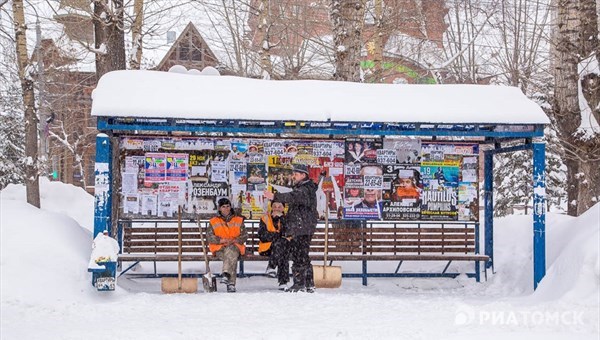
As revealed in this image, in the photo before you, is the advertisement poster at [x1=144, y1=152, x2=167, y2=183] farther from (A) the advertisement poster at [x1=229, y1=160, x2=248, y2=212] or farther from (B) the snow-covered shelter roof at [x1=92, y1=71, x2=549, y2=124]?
(B) the snow-covered shelter roof at [x1=92, y1=71, x2=549, y2=124]

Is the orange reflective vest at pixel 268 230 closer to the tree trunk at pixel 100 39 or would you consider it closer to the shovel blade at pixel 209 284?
the shovel blade at pixel 209 284

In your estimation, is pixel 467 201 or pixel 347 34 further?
pixel 347 34

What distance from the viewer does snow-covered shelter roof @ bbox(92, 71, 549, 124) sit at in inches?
352

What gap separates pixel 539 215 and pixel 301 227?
3.27m

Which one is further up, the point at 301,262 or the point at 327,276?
the point at 301,262

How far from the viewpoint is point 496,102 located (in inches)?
384

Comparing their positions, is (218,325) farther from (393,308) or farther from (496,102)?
(496,102)

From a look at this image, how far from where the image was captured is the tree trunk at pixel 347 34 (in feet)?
42.8

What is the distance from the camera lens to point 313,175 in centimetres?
1072

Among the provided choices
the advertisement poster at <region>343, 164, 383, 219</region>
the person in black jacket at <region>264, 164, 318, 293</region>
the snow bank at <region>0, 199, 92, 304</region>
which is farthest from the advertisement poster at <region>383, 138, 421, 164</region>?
the snow bank at <region>0, 199, 92, 304</region>

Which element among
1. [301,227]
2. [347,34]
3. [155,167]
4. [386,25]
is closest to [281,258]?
[301,227]

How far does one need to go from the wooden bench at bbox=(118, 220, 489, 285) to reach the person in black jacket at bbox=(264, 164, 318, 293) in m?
0.78

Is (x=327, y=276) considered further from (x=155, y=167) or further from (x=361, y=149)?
(x=155, y=167)

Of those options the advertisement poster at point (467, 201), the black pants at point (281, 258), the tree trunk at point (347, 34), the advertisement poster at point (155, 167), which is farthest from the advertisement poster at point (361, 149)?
the advertisement poster at point (155, 167)
